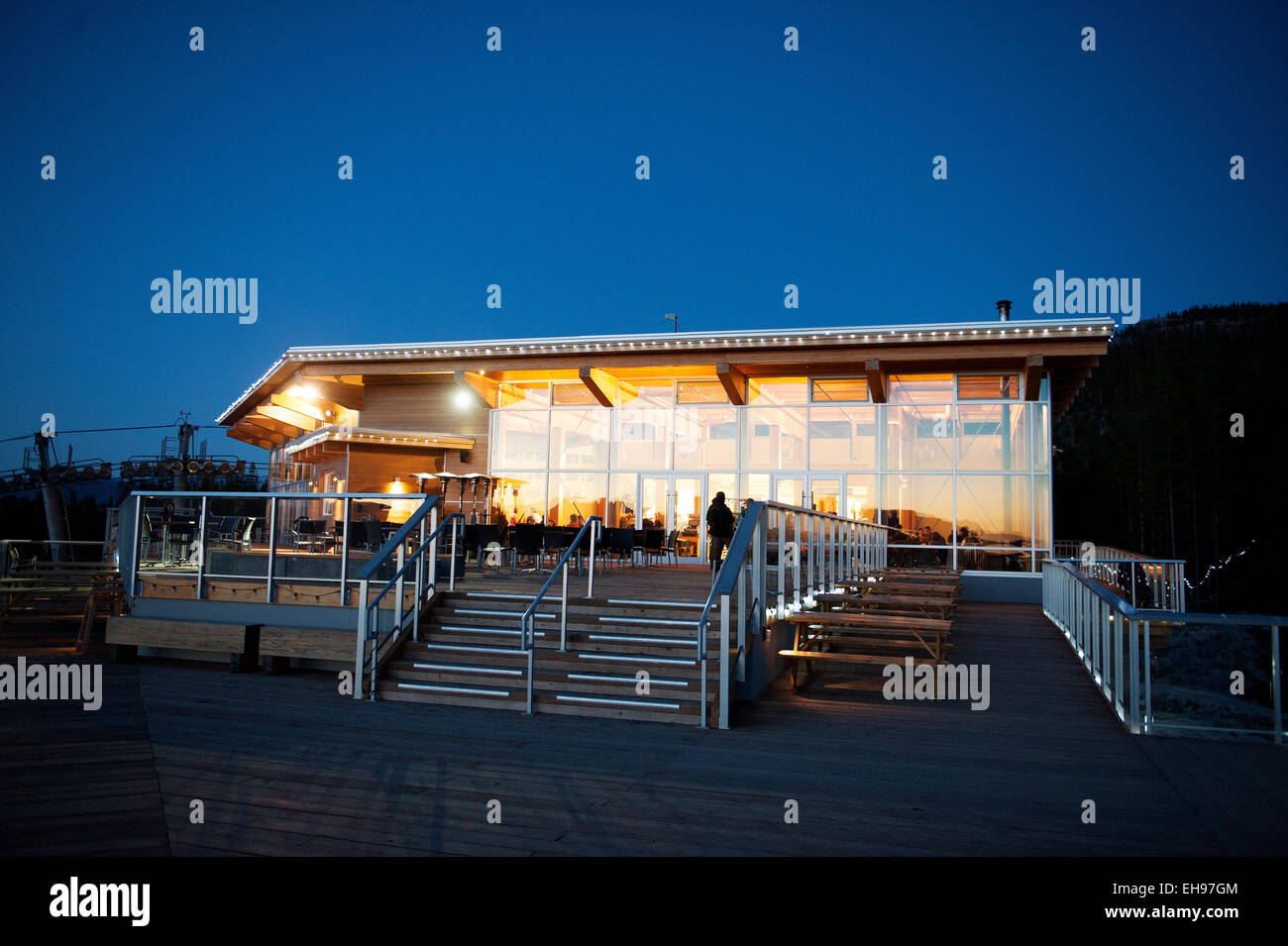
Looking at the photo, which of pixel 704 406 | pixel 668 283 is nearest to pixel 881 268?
A: pixel 668 283

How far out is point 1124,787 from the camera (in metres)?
4.67

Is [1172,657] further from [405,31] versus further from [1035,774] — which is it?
[405,31]

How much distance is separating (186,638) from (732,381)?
1145cm

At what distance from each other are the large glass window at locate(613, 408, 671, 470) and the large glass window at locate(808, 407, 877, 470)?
3.19 m

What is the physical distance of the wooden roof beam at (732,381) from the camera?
17.2 metres

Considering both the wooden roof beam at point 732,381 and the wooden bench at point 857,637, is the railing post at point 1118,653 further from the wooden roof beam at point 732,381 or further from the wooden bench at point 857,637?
the wooden roof beam at point 732,381

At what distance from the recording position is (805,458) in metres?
17.9

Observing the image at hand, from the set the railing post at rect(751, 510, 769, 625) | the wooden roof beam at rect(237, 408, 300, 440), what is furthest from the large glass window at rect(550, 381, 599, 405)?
the railing post at rect(751, 510, 769, 625)

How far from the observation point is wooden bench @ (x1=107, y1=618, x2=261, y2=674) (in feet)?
29.2

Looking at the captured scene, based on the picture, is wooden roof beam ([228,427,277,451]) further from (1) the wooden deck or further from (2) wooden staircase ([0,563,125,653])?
(1) the wooden deck

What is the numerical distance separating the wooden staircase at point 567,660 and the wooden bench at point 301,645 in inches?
→ 34.8

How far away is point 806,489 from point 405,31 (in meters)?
22.0

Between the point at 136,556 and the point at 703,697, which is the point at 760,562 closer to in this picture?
the point at 703,697

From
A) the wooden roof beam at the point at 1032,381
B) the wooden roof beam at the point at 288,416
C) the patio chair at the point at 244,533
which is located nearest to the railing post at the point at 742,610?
the patio chair at the point at 244,533
